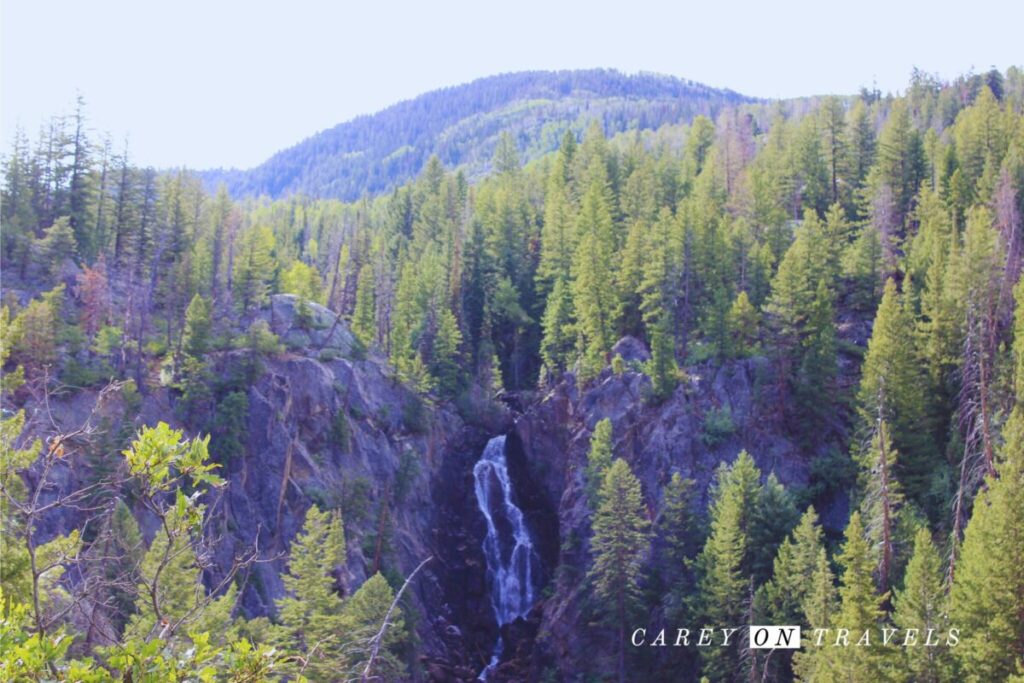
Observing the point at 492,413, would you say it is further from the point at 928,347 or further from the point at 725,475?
the point at 928,347

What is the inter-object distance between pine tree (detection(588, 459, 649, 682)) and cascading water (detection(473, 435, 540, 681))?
35.4 ft

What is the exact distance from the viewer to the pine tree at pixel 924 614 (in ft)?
106

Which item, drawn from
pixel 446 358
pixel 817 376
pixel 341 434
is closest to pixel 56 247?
pixel 341 434

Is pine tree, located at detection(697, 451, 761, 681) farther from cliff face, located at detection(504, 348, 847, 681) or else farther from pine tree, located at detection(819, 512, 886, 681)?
cliff face, located at detection(504, 348, 847, 681)

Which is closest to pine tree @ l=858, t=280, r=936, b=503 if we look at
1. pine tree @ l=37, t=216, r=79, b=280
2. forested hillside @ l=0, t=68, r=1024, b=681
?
forested hillside @ l=0, t=68, r=1024, b=681

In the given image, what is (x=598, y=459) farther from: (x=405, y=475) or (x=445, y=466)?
(x=445, y=466)

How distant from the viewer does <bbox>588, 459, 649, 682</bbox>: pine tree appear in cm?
4684

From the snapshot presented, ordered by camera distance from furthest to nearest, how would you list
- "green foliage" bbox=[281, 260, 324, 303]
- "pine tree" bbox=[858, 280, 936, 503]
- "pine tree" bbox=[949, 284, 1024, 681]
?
"green foliage" bbox=[281, 260, 324, 303]
"pine tree" bbox=[858, 280, 936, 503]
"pine tree" bbox=[949, 284, 1024, 681]

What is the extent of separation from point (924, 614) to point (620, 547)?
1695cm

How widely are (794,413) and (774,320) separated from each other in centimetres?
615

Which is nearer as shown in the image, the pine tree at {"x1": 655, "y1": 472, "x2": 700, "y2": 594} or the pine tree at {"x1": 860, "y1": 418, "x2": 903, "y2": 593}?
the pine tree at {"x1": 860, "y1": 418, "x2": 903, "y2": 593}

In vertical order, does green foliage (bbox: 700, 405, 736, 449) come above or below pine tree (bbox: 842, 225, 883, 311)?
below

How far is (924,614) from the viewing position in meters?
33.1

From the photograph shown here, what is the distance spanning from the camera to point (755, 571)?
43.8m
